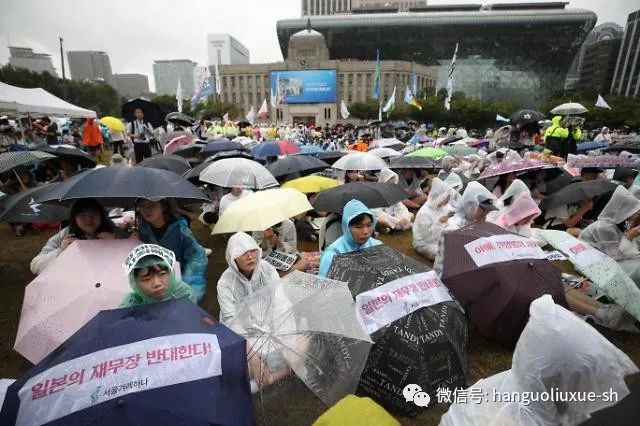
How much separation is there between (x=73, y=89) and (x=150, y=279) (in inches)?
2079

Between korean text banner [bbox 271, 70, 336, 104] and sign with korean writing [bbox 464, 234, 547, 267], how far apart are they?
2404 inches

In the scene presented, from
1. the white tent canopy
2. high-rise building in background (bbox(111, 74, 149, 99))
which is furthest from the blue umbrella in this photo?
high-rise building in background (bbox(111, 74, 149, 99))

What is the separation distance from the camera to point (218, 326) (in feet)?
5.45

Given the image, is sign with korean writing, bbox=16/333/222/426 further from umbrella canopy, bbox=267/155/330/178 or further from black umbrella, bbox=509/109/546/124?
black umbrella, bbox=509/109/546/124

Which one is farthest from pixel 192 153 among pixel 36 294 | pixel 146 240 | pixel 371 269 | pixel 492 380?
pixel 492 380

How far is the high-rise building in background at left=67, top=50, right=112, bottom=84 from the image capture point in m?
107

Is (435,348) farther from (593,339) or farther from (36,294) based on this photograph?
(36,294)

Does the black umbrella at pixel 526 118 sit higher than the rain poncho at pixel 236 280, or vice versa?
the black umbrella at pixel 526 118

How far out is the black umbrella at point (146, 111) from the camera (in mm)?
10258

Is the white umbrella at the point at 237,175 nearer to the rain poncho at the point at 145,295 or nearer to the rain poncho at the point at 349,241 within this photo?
the rain poncho at the point at 349,241

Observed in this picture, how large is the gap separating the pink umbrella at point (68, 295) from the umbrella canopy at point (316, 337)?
42.6 inches

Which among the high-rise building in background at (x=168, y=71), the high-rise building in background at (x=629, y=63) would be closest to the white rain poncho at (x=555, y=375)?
the high-rise building in background at (x=629, y=63)

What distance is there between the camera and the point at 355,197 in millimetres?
4305

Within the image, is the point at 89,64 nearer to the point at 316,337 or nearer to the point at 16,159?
the point at 16,159
